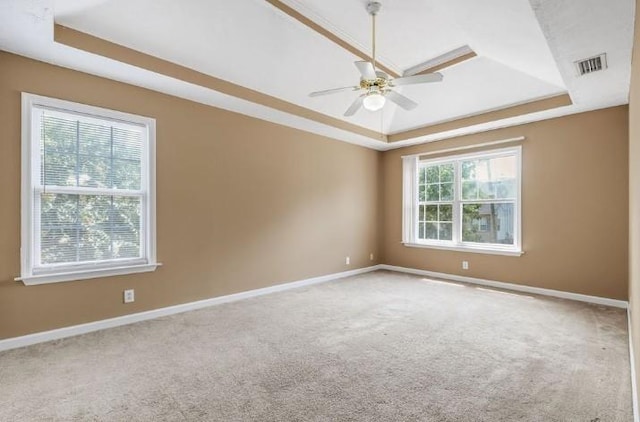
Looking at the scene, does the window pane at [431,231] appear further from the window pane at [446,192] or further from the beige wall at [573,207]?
the beige wall at [573,207]

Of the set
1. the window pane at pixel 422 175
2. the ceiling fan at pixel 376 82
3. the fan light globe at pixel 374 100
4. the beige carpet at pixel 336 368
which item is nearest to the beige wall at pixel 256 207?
the beige carpet at pixel 336 368

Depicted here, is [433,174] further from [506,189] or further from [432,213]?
[506,189]

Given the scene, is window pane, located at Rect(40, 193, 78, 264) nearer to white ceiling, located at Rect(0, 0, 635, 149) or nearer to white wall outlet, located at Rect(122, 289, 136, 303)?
white wall outlet, located at Rect(122, 289, 136, 303)

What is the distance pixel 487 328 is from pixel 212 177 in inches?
140

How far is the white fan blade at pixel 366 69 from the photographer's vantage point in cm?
271

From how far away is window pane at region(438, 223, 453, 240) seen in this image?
5690mm

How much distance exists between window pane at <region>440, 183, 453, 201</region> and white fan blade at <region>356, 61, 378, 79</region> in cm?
342

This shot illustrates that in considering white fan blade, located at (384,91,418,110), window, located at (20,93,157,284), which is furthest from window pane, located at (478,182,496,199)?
window, located at (20,93,157,284)

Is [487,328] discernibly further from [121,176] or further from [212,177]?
[121,176]

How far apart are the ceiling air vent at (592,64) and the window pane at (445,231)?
3.08 meters

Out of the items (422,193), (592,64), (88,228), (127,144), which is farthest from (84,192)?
(422,193)

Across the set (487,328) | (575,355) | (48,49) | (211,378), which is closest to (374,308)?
(487,328)

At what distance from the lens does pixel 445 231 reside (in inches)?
227

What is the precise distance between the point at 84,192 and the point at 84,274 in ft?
2.62
